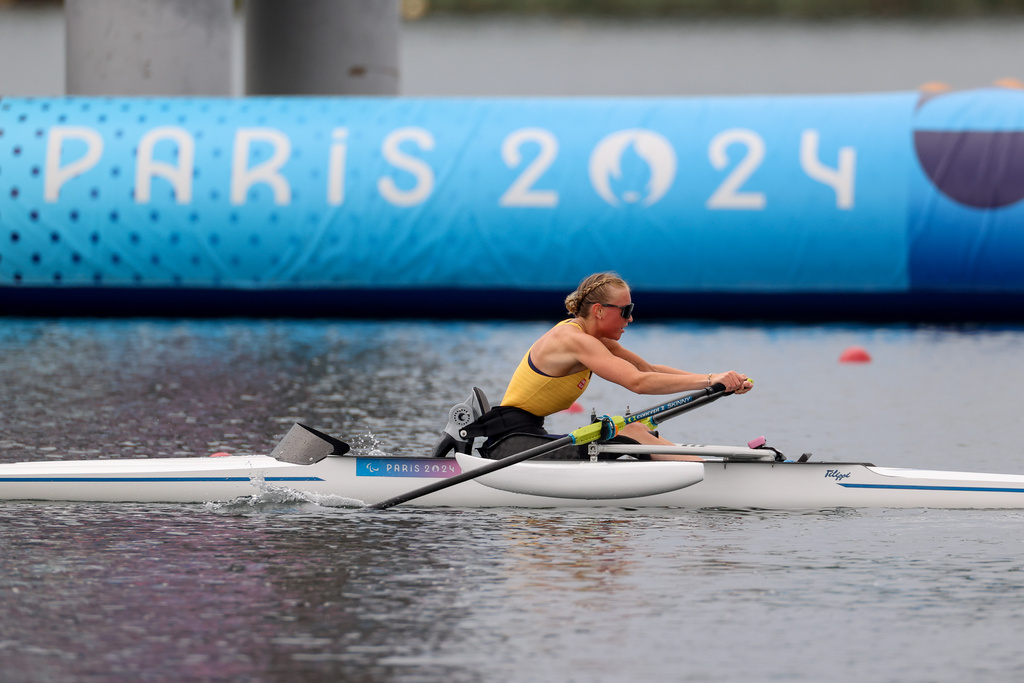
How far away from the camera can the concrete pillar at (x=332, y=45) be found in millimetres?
23875

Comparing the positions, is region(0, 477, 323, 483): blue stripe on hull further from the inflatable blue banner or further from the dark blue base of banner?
the dark blue base of banner

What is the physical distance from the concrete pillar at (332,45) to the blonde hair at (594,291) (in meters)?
16.5

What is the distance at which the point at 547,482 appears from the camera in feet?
24.8

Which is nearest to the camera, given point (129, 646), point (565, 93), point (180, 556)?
point (129, 646)

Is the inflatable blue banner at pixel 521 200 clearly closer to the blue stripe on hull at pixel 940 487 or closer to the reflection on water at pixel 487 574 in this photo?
the reflection on water at pixel 487 574

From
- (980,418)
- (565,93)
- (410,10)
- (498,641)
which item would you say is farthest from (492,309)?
(410,10)

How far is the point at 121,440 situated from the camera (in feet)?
31.3

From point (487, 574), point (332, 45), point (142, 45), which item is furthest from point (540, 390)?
point (332, 45)

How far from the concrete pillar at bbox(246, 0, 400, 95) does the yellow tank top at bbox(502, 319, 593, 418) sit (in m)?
16.6

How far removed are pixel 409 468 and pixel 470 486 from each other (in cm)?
30

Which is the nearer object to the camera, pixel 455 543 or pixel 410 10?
pixel 455 543

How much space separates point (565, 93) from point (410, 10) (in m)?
7.52

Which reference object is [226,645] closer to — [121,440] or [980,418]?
[121,440]

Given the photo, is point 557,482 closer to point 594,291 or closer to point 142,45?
point 594,291
